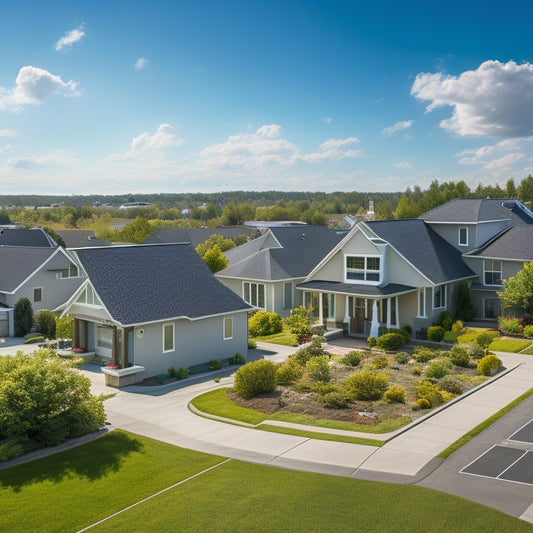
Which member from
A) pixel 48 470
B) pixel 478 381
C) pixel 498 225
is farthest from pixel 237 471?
pixel 498 225

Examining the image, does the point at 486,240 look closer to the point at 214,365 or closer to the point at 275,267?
the point at 275,267

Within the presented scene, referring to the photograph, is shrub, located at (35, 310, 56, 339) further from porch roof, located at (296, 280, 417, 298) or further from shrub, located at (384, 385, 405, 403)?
shrub, located at (384, 385, 405, 403)

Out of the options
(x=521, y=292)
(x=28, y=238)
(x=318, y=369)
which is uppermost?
(x=28, y=238)

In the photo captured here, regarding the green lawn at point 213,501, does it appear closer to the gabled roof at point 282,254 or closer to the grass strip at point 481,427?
the grass strip at point 481,427

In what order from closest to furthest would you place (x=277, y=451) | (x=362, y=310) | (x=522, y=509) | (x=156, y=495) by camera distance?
(x=522, y=509)
(x=156, y=495)
(x=277, y=451)
(x=362, y=310)

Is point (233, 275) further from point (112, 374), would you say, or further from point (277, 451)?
point (277, 451)

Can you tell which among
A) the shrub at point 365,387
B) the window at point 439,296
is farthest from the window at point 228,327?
the window at point 439,296

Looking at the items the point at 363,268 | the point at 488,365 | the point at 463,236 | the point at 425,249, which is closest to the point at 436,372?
the point at 488,365

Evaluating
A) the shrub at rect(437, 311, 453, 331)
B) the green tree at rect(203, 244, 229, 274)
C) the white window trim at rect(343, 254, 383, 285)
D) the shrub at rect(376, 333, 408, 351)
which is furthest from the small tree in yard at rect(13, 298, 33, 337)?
the shrub at rect(437, 311, 453, 331)
